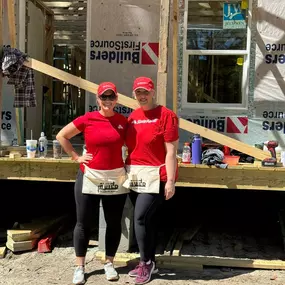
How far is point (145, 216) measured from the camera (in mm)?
4289

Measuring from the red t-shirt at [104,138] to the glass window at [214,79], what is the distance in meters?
2.69

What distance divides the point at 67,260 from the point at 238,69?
364 centimetres

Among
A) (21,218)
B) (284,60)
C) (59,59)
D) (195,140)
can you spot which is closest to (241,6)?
(284,60)

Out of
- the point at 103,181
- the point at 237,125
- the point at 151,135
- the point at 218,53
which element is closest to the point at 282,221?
the point at 237,125

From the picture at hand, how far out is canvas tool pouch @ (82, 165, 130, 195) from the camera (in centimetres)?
430

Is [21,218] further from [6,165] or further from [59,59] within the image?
[59,59]

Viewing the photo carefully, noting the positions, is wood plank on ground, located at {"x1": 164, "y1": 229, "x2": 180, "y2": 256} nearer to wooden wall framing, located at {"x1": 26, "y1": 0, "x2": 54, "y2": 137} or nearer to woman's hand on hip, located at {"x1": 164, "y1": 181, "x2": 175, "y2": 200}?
woman's hand on hip, located at {"x1": 164, "y1": 181, "x2": 175, "y2": 200}

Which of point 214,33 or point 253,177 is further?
point 214,33

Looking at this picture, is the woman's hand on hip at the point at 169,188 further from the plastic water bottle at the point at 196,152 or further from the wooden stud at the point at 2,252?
the wooden stud at the point at 2,252

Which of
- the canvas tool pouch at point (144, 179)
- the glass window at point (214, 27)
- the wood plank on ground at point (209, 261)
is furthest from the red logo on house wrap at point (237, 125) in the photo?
the canvas tool pouch at point (144, 179)

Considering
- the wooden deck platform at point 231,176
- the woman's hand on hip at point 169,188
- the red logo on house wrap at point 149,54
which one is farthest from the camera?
the red logo on house wrap at point 149,54

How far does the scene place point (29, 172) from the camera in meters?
5.33

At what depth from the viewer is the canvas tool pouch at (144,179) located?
4.26 meters

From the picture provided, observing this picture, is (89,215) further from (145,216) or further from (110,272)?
(110,272)
